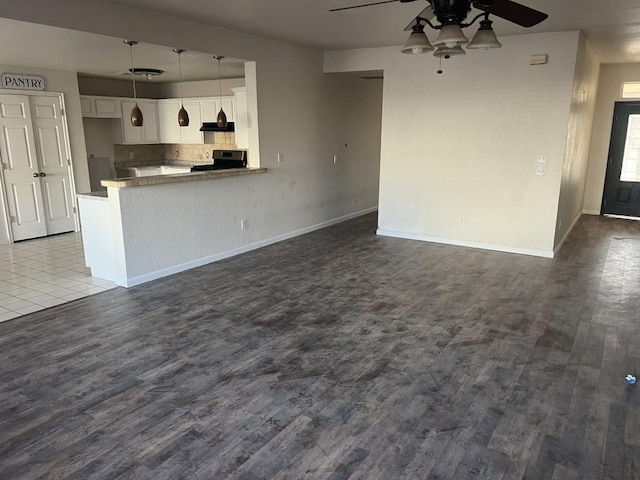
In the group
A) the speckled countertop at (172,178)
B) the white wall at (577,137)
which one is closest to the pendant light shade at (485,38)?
the white wall at (577,137)

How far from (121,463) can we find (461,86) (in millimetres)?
5710

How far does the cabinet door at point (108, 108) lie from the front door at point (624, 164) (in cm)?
892

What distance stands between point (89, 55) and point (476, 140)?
508 centimetres

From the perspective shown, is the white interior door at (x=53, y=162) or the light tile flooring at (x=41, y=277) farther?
the white interior door at (x=53, y=162)

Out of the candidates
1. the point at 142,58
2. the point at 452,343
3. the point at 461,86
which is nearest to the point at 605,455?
the point at 452,343

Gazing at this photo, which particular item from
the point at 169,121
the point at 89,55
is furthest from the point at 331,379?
the point at 169,121

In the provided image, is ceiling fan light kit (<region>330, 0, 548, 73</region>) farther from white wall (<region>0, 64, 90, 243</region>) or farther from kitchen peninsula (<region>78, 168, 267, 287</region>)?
white wall (<region>0, 64, 90, 243</region>)

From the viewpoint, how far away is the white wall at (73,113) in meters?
6.75

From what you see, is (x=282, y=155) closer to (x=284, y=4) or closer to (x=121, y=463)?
(x=284, y=4)

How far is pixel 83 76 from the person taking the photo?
25.6ft

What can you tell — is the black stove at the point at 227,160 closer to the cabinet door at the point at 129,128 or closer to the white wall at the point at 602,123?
the cabinet door at the point at 129,128

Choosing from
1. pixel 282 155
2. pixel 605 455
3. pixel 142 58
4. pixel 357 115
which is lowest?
pixel 605 455

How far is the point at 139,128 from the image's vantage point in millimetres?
8461

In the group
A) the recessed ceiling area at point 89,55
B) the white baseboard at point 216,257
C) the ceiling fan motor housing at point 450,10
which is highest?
the recessed ceiling area at point 89,55
